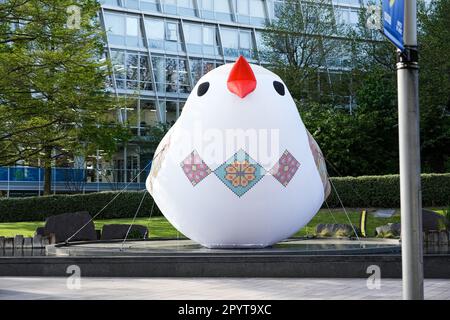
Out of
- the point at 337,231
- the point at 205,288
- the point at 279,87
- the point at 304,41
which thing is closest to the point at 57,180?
the point at 304,41

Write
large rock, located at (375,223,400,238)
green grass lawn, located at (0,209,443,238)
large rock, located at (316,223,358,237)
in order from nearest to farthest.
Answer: large rock, located at (375,223,400,238) < large rock, located at (316,223,358,237) < green grass lawn, located at (0,209,443,238)

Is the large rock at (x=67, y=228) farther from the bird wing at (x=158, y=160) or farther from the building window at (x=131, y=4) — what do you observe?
the building window at (x=131, y=4)

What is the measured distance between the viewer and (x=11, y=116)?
2341 centimetres

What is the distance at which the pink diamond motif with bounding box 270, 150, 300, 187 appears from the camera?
548 inches

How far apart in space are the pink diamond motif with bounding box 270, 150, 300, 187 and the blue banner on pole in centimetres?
780

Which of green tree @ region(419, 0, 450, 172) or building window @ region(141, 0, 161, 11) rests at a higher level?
building window @ region(141, 0, 161, 11)


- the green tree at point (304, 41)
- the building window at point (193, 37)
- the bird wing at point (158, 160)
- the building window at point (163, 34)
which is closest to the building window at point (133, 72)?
the building window at point (163, 34)

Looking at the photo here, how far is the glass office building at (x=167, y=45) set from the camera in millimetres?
48656

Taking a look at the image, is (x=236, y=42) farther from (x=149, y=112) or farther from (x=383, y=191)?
(x=383, y=191)

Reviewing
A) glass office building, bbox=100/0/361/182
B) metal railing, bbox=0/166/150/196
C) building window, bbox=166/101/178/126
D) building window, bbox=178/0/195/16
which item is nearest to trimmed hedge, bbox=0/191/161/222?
metal railing, bbox=0/166/150/196

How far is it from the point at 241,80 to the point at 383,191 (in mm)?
18499

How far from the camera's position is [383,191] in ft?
103

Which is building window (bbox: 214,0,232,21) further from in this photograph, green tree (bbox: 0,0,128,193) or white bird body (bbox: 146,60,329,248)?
white bird body (bbox: 146,60,329,248)

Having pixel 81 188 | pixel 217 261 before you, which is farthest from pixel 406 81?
pixel 81 188
